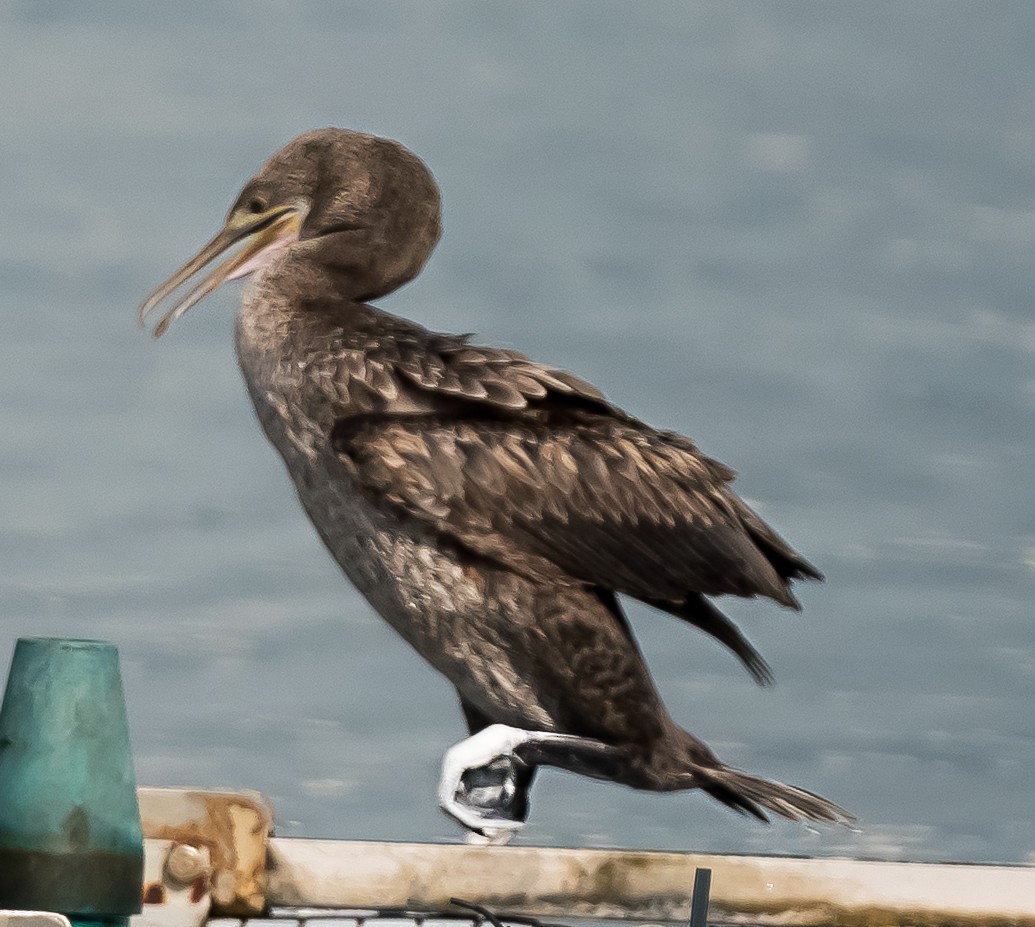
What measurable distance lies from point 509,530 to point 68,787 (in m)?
2.43

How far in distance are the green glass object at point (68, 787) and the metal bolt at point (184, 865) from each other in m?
0.99

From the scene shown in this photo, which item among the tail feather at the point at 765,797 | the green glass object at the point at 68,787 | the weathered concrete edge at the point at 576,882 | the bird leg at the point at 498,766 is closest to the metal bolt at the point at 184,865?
the weathered concrete edge at the point at 576,882

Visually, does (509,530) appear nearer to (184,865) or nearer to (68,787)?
(184,865)

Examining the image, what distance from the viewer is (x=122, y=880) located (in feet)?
18.6

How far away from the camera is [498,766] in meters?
7.61

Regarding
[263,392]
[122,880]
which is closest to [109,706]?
[122,880]

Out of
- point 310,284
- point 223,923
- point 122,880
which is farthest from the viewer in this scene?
point 310,284

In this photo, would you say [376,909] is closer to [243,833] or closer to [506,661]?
[243,833]

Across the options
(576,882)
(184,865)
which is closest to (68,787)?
(184,865)

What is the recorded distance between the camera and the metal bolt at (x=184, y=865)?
22.1ft

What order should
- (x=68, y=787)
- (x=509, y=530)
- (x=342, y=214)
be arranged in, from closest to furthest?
(x=68, y=787)
(x=509, y=530)
(x=342, y=214)

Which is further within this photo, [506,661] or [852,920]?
[506,661]

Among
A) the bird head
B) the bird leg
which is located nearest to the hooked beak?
the bird head

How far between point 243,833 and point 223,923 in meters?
0.33
